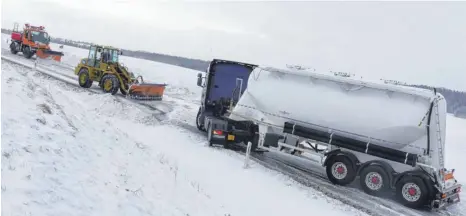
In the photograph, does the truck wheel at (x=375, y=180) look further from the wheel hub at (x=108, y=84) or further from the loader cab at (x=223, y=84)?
the wheel hub at (x=108, y=84)

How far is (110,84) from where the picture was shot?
21.8 m

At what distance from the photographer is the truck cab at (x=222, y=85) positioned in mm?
16875

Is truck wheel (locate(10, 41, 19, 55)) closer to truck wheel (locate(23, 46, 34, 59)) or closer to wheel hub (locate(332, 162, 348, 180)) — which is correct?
truck wheel (locate(23, 46, 34, 59))

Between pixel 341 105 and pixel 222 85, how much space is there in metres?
6.61

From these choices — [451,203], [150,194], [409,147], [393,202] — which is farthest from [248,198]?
[451,203]

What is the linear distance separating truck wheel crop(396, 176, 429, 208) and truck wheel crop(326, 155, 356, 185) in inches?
56.8

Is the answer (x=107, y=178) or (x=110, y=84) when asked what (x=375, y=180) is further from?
(x=110, y=84)

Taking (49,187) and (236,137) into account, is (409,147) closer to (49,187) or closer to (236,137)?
(236,137)

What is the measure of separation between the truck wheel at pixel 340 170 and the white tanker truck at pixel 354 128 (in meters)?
0.03

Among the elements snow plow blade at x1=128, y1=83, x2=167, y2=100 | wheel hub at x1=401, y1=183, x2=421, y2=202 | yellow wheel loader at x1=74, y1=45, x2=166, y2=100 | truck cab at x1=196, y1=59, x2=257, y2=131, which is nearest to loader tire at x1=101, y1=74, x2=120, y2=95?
A: yellow wheel loader at x1=74, y1=45, x2=166, y2=100

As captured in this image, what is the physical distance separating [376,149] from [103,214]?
8.55 meters

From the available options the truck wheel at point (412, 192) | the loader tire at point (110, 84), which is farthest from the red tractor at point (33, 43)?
the truck wheel at point (412, 192)

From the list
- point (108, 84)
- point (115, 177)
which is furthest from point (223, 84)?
point (115, 177)

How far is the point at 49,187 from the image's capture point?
5.46m
